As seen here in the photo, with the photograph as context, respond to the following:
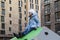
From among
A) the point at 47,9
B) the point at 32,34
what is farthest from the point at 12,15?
the point at 32,34

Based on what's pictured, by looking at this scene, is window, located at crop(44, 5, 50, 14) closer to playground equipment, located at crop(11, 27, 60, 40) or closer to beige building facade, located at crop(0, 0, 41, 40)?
beige building facade, located at crop(0, 0, 41, 40)

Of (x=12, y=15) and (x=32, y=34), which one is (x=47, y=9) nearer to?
(x=12, y=15)

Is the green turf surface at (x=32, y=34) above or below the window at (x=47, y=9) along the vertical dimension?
below

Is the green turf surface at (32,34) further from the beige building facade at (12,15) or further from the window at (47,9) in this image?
the beige building facade at (12,15)

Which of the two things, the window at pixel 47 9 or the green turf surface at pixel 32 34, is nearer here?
the green turf surface at pixel 32 34

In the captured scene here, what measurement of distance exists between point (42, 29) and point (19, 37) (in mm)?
819

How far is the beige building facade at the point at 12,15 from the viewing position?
159 feet

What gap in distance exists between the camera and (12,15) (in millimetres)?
50750

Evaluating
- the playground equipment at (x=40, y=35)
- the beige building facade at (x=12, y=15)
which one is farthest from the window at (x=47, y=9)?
A: the playground equipment at (x=40, y=35)

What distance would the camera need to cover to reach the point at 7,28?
48812 mm

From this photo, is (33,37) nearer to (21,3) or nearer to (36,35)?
(36,35)

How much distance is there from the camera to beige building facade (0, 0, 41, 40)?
4850 cm

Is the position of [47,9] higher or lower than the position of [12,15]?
higher

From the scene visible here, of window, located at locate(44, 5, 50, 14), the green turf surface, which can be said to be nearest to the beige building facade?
window, located at locate(44, 5, 50, 14)
